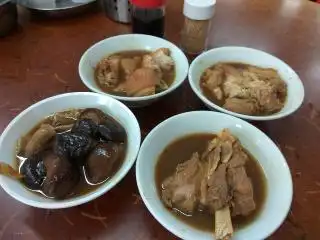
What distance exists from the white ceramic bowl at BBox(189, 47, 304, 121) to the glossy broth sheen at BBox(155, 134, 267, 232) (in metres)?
0.13

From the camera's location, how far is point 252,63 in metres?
1.39

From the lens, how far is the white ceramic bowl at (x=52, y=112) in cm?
88

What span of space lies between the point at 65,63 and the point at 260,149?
84cm

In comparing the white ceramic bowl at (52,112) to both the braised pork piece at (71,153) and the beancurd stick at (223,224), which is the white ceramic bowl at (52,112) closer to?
the braised pork piece at (71,153)

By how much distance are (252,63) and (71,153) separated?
79cm

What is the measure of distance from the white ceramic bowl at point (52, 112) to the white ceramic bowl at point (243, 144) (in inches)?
2.1

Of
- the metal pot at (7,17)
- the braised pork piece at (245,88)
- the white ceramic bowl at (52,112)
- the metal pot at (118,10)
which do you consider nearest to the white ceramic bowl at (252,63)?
the braised pork piece at (245,88)

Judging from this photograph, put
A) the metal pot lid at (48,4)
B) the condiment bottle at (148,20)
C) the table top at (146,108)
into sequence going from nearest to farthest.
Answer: the table top at (146,108) < the condiment bottle at (148,20) < the metal pot lid at (48,4)

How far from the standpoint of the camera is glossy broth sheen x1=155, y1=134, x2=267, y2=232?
91 centimetres

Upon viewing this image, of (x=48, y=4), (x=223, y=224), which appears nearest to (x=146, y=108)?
(x=223, y=224)

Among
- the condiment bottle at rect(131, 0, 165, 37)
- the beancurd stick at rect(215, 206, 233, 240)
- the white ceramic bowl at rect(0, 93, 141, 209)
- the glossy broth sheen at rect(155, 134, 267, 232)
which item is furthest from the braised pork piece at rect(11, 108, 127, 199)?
the condiment bottle at rect(131, 0, 165, 37)

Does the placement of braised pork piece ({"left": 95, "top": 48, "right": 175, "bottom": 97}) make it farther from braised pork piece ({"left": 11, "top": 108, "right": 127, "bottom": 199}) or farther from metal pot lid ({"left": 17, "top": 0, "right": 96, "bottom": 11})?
metal pot lid ({"left": 17, "top": 0, "right": 96, "bottom": 11})

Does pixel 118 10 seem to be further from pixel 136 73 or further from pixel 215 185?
pixel 215 185

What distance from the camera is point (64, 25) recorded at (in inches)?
64.3
